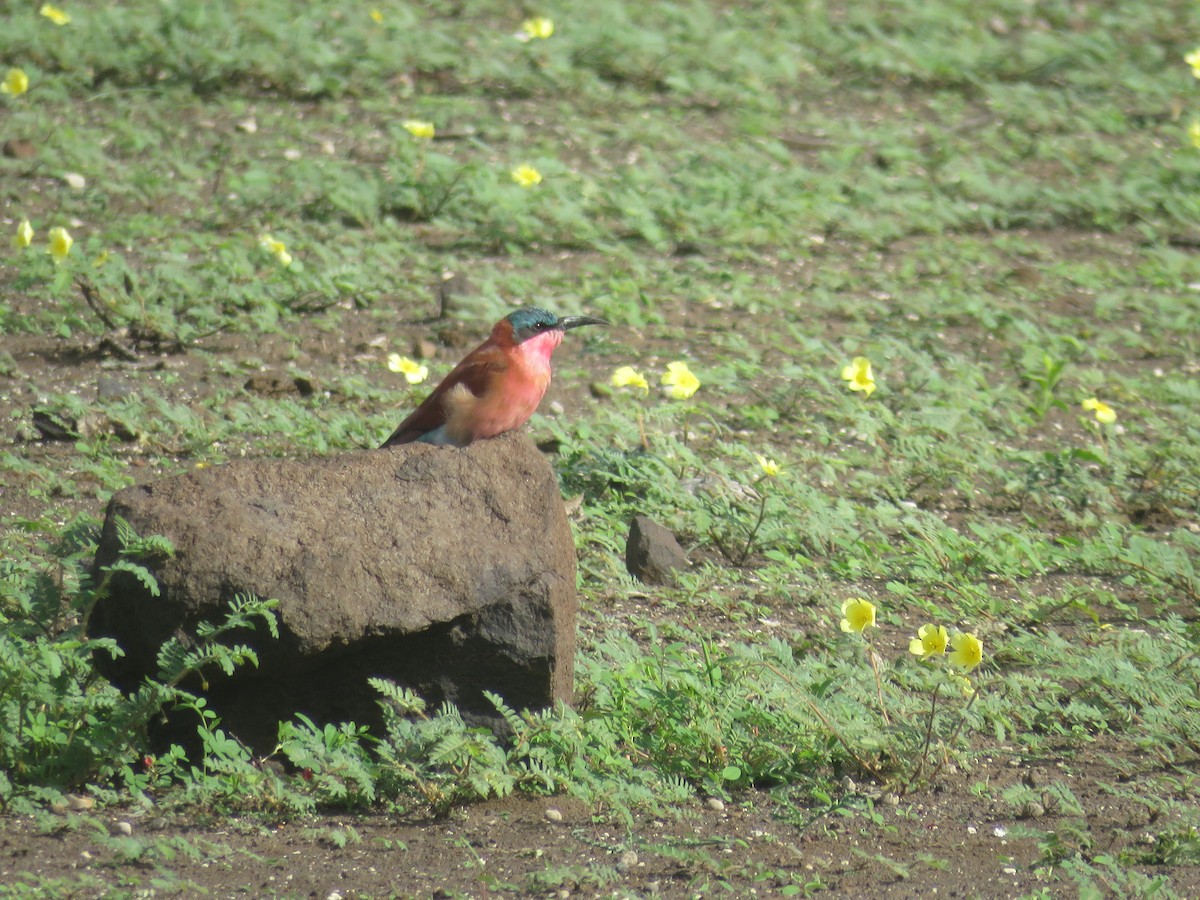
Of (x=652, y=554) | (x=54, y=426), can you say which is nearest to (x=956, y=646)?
(x=652, y=554)

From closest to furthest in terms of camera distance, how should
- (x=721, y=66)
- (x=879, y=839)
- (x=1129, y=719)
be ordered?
(x=879, y=839)
(x=1129, y=719)
(x=721, y=66)

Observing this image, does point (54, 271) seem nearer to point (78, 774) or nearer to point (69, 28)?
point (69, 28)

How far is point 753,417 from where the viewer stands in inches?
234

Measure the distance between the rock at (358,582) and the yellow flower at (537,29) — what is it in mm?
6027

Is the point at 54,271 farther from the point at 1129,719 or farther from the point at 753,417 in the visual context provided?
the point at 1129,719

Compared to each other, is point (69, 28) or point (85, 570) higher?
point (69, 28)

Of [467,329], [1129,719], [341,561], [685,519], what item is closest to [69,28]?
[467,329]

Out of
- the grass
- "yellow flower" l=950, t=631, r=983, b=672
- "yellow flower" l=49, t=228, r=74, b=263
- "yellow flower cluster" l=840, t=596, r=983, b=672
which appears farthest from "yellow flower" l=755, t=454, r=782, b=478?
"yellow flower" l=49, t=228, r=74, b=263

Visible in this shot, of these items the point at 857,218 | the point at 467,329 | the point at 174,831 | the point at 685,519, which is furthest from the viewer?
the point at 857,218

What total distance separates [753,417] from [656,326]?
107 centimetres

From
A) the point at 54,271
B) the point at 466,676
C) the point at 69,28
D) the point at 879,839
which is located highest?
the point at 69,28

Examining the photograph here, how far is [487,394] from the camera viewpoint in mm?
4617

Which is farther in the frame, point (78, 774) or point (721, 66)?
point (721, 66)

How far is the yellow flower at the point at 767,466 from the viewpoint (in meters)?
4.89
